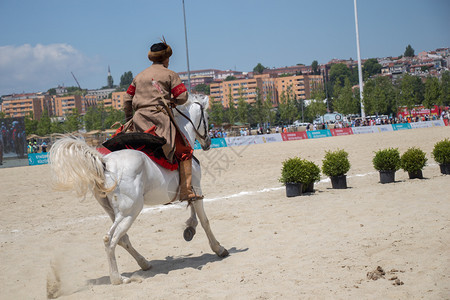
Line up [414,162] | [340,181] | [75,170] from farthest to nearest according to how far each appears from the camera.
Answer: [414,162]
[340,181]
[75,170]

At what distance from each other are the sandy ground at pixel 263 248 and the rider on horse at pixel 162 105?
136 centimetres

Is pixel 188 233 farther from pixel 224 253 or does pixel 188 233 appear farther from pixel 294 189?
pixel 294 189

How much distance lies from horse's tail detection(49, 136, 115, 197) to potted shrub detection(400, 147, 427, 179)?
9303mm

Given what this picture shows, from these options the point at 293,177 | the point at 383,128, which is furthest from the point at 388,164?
the point at 383,128

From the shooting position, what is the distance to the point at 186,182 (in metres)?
6.70

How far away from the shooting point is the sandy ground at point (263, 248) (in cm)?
510

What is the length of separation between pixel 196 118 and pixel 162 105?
85 cm

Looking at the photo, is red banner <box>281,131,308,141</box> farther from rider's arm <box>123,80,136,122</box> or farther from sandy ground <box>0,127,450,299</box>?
rider's arm <box>123,80,136,122</box>

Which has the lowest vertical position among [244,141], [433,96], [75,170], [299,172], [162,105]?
[299,172]

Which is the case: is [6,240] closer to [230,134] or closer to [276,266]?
[276,266]

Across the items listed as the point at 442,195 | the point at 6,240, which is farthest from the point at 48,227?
the point at 442,195

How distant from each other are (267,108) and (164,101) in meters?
94.4

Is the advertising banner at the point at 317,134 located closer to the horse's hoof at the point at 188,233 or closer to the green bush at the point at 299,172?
the green bush at the point at 299,172

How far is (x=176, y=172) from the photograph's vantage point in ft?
22.0
